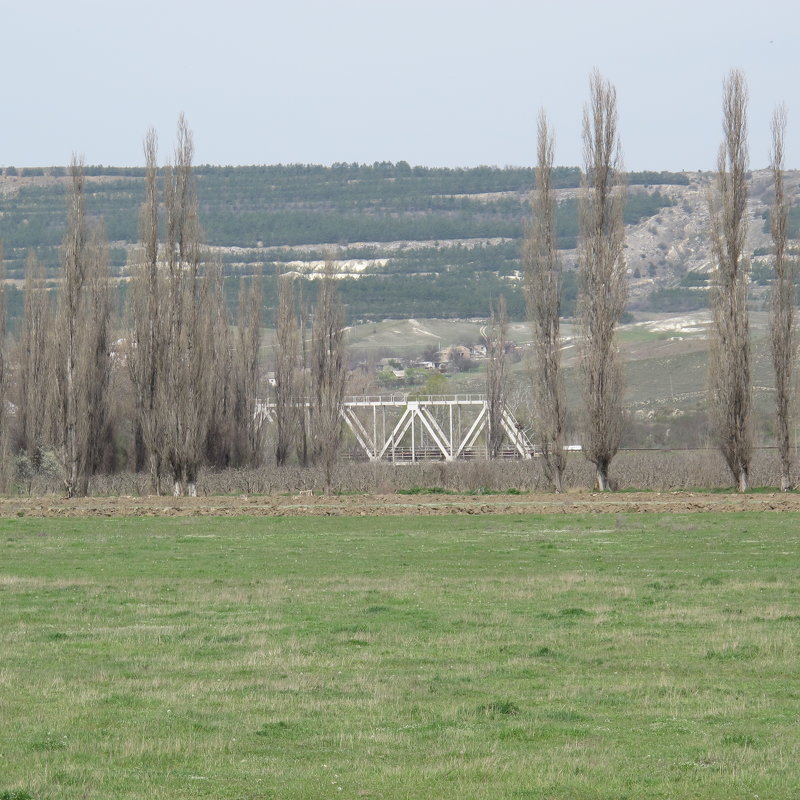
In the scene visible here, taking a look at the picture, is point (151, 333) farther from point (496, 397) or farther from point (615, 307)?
point (496, 397)

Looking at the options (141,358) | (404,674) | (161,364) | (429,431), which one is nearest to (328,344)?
(141,358)

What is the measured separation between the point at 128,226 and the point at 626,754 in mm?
186319

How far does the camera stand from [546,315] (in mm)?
44062

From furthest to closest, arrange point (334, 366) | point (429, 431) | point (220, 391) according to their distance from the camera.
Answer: point (429, 431)
point (220, 391)
point (334, 366)

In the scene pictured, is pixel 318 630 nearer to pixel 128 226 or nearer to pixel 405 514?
pixel 405 514

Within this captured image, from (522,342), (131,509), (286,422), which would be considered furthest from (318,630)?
(522,342)

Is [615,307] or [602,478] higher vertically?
[615,307]

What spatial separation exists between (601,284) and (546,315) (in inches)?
87.6

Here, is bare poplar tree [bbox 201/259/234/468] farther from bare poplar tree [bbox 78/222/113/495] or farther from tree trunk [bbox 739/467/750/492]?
tree trunk [bbox 739/467/750/492]

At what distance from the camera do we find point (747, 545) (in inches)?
945

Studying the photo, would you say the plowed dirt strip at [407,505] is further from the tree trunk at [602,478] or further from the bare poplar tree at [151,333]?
the bare poplar tree at [151,333]

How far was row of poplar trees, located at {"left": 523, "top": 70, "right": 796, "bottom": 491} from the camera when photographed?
40594 millimetres

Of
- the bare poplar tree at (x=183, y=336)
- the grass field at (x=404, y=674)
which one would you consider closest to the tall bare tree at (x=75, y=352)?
the bare poplar tree at (x=183, y=336)

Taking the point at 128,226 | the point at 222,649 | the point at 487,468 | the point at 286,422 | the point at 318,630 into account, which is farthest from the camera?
the point at 128,226
